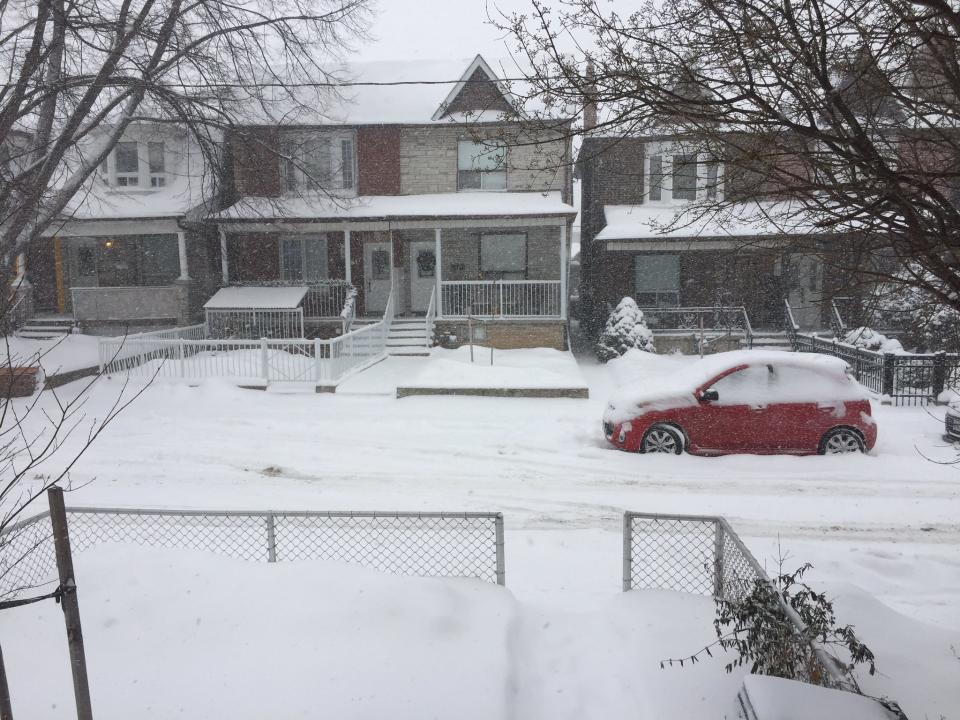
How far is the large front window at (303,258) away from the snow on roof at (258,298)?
2162mm

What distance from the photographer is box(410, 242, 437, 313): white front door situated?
76.0ft

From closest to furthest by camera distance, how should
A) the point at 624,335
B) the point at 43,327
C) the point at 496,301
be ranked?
1. the point at 624,335
2. the point at 496,301
3. the point at 43,327

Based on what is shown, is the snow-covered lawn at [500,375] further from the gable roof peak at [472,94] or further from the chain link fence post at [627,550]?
the chain link fence post at [627,550]

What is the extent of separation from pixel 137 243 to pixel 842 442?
22505mm

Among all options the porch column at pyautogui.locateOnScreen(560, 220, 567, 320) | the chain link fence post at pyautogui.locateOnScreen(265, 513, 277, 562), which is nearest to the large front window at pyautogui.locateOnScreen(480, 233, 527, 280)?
the porch column at pyautogui.locateOnScreen(560, 220, 567, 320)

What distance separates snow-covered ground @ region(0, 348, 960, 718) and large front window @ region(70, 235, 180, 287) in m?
10.8

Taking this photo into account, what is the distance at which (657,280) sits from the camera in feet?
75.3

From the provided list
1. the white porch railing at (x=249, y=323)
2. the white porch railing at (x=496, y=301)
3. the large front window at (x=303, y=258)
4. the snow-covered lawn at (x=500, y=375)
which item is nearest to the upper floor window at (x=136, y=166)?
the large front window at (x=303, y=258)

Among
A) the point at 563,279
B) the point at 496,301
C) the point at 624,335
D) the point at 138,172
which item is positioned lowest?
the point at 624,335

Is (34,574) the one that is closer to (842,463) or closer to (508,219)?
(842,463)

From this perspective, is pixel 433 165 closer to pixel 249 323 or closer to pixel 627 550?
pixel 249 323

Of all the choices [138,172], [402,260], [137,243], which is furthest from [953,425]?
[137,243]

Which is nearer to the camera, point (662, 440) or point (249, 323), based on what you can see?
point (662, 440)

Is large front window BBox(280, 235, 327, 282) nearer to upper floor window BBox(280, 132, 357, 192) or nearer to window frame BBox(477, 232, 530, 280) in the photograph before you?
upper floor window BBox(280, 132, 357, 192)
